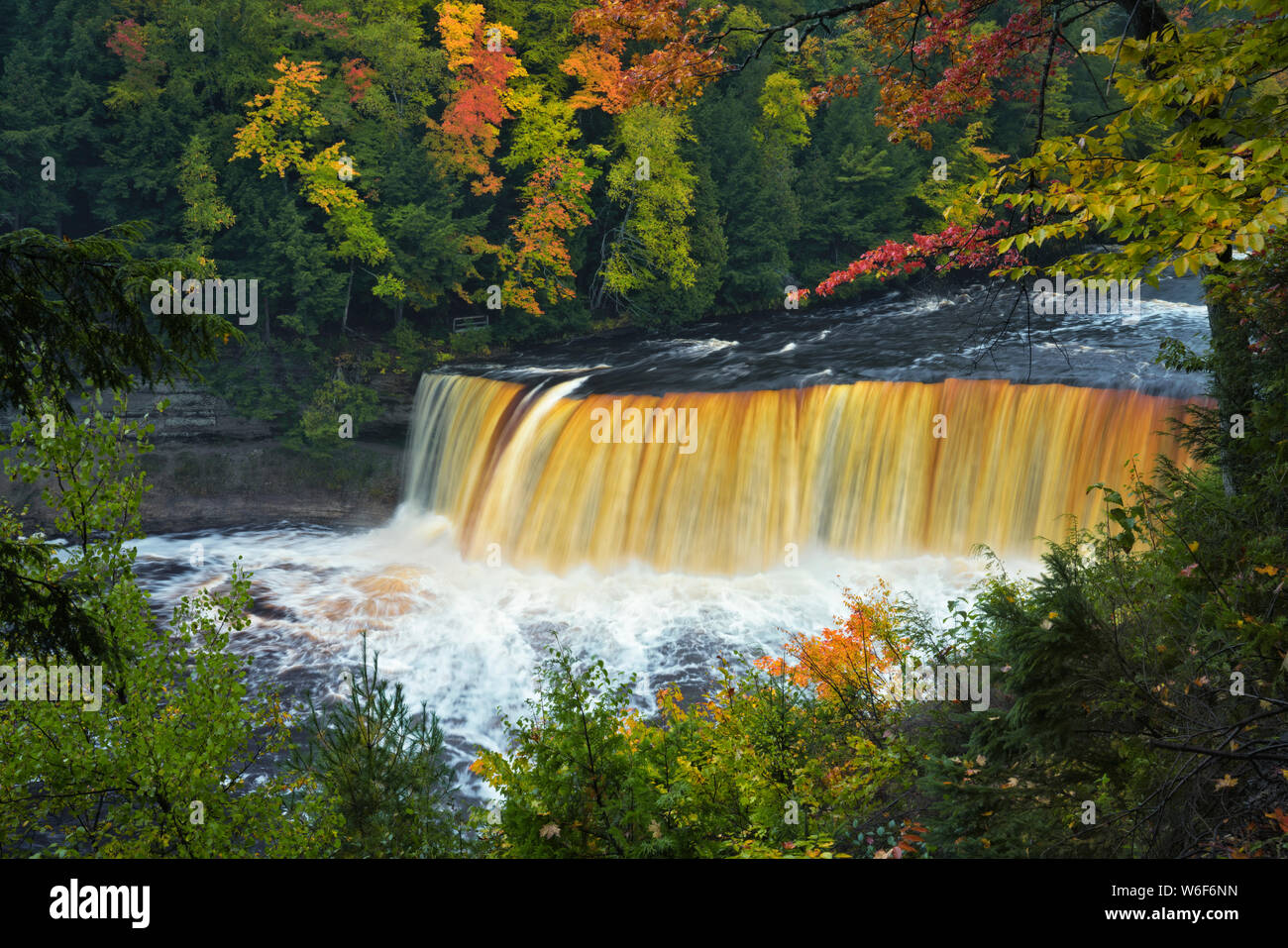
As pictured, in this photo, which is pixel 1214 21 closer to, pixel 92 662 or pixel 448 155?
pixel 448 155

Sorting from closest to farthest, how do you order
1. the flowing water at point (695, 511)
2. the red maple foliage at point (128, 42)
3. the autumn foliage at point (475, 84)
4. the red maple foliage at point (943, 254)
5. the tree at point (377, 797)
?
1. the tree at point (377, 797)
2. the red maple foliage at point (943, 254)
3. the flowing water at point (695, 511)
4. the red maple foliage at point (128, 42)
5. the autumn foliage at point (475, 84)

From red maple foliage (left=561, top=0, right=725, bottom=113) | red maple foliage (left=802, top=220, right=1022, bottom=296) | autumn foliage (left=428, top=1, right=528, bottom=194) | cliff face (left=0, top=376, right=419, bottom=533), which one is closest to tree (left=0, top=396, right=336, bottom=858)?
red maple foliage (left=561, top=0, right=725, bottom=113)

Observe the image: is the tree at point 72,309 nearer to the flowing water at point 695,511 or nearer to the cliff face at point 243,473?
the flowing water at point 695,511

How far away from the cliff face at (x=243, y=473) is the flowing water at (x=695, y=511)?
77 cm

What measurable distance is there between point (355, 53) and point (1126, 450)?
66.2ft

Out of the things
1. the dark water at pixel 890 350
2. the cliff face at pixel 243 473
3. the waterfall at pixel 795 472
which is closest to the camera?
the waterfall at pixel 795 472

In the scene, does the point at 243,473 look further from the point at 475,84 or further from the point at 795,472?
the point at 795,472

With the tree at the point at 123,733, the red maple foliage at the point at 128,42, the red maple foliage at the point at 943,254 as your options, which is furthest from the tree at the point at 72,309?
the red maple foliage at the point at 128,42

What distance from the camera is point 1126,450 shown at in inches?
511

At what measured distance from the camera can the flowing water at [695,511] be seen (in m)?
13.1

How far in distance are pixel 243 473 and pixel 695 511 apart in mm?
10838

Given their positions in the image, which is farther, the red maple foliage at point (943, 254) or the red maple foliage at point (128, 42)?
the red maple foliage at point (128, 42)

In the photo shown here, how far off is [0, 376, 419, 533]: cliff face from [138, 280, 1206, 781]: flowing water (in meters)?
0.77
